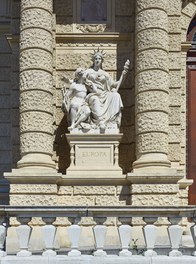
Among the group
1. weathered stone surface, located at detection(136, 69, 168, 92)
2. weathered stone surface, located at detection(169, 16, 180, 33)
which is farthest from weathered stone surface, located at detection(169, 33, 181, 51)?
weathered stone surface, located at detection(136, 69, 168, 92)

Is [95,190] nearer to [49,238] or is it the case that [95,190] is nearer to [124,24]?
[124,24]

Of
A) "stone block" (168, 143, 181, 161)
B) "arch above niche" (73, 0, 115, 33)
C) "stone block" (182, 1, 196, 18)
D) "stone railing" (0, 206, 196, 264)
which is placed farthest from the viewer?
"stone block" (182, 1, 196, 18)

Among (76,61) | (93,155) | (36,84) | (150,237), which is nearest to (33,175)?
(93,155)

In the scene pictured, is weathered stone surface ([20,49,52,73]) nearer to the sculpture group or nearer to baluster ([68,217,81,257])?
the sculpture group

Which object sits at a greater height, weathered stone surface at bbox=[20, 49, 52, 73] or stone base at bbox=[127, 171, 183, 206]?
weathered stone surface at bbox=[20, 49, 52, 73]

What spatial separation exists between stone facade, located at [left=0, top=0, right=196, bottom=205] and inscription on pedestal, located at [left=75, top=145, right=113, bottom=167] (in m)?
0.35

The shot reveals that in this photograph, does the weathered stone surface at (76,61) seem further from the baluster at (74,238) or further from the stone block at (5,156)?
the baluster at (74,238)

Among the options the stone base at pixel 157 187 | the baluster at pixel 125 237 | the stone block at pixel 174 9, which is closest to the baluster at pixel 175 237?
the baluster at pixel 125 237

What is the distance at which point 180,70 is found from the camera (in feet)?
44.9

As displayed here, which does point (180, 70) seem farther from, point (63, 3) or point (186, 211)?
point (186, 211)

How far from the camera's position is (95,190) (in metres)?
12.8

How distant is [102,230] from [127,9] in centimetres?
678

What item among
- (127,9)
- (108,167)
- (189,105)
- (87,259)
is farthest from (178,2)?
(87,259)

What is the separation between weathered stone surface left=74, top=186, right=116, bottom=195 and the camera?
1275 centimetres
